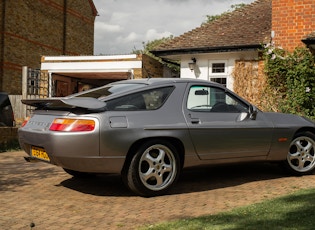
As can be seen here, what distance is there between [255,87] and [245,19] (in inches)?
155

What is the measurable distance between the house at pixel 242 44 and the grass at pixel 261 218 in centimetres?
844

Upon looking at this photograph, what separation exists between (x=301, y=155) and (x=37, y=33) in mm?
21969

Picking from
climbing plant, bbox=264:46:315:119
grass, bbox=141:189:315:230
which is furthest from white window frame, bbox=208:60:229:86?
grass, bbox=141:189:315:230

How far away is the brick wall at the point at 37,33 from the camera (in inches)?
890

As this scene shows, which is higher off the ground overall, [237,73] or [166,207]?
[237,73]

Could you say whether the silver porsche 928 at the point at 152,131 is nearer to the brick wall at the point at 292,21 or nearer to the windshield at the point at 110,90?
the windshield at the point at 110,90

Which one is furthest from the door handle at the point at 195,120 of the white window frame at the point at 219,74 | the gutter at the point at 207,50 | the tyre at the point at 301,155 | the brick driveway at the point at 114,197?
the white window frame at the point at 219,74

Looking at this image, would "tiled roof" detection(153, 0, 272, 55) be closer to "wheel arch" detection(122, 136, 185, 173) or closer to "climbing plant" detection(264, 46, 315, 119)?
"climbing plant" detection(264, 46, 315, 119)

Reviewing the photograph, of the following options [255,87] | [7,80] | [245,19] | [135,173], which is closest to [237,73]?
[255,87]

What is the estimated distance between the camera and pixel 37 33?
25109 mm

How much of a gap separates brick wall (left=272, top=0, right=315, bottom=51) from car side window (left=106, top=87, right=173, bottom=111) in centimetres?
854

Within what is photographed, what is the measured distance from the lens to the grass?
360 cm

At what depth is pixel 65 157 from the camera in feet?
15.3

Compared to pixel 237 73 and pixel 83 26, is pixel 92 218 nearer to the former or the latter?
pixel 237 73
